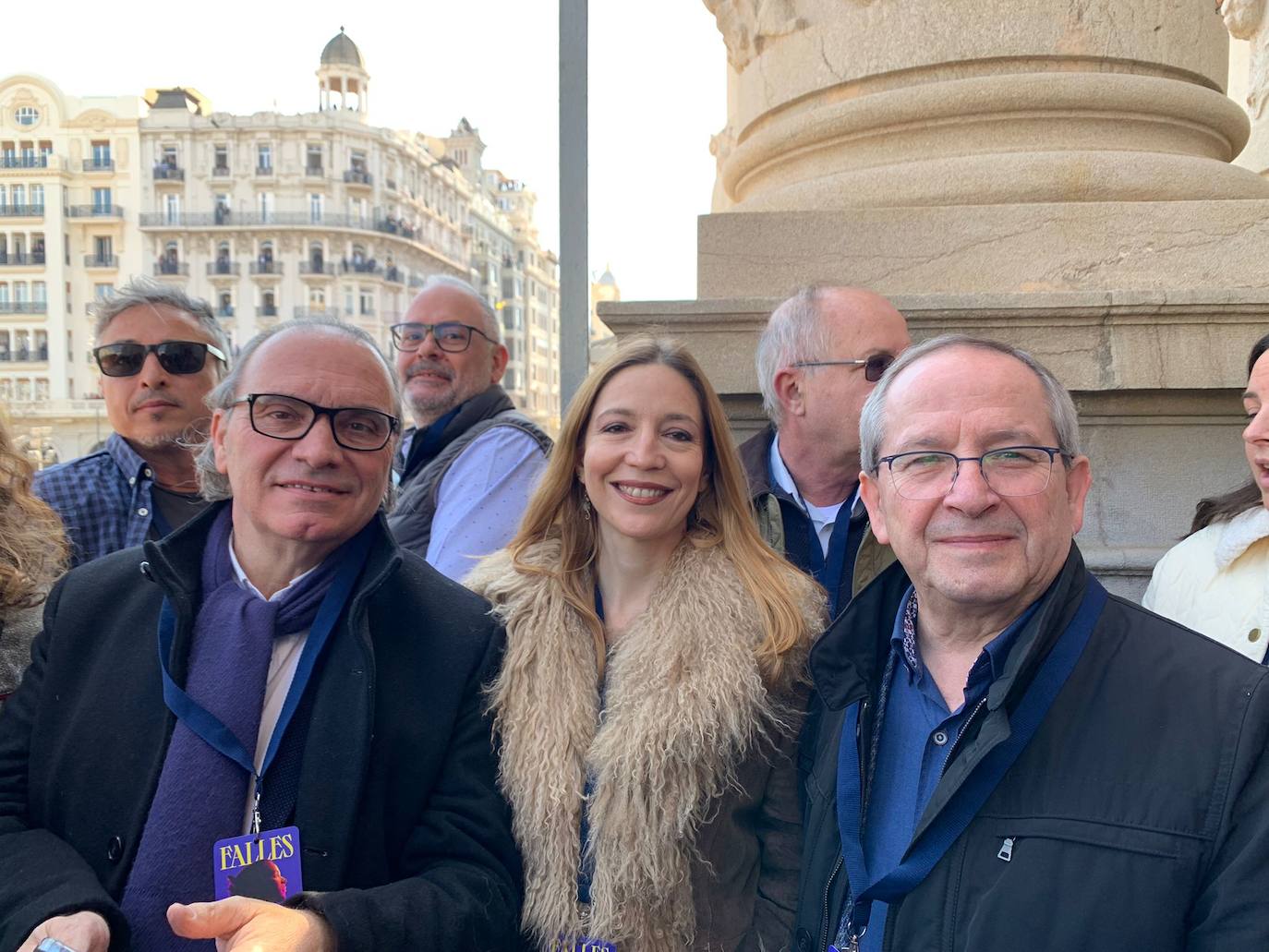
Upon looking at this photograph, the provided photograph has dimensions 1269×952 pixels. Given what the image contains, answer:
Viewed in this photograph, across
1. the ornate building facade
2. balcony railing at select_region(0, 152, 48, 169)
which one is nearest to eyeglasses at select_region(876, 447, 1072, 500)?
the ornate building facade

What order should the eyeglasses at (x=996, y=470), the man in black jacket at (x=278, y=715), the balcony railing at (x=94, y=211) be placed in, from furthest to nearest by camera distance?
1. the balcony railing at (x=94, y=211)
2. the man in black jacket at (x=278, y=715)
3. the eyeglasses at (x=996, y=470)

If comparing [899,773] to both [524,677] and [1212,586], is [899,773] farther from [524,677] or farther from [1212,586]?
[1212,586]

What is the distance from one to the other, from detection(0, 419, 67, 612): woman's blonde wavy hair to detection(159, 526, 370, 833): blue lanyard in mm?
434

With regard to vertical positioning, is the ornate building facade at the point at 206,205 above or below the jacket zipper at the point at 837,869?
above

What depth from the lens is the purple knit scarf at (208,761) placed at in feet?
6.18

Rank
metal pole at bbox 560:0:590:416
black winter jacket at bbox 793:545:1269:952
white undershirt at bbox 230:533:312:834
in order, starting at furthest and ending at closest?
metal pole at bbox 560:0:590:416
white undershirt at bbox 230:533:312:834
black winter jacket at bbox 793:545:1269:952

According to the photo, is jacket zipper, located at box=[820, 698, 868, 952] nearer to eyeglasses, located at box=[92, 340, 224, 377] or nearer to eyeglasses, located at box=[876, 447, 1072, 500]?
eyeglasses, located at box=[876, 447, 1072, 500]

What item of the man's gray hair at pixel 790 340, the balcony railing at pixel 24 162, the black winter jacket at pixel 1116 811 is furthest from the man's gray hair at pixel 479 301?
the balcony railing at pixel 24 162

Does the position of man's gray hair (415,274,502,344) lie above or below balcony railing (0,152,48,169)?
below

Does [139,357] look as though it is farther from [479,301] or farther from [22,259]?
[22,259]

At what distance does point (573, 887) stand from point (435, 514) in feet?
4.57

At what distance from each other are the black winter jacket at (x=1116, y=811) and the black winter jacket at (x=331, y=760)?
2.75ft

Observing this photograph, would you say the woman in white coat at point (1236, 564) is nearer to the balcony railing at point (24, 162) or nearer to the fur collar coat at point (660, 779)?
the fur collar coat at point (660, 779)

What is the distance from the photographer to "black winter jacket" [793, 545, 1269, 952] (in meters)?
1.47
